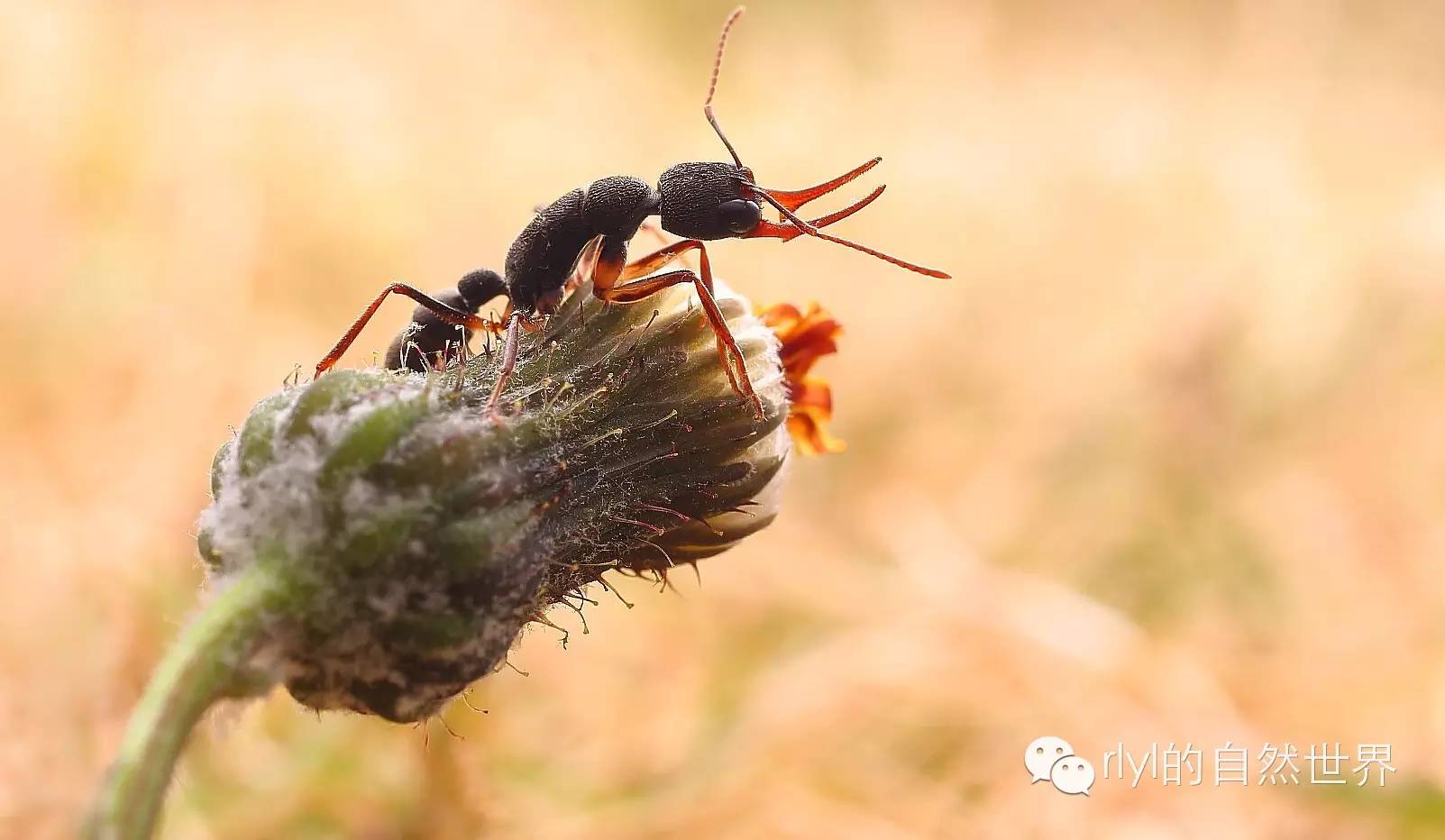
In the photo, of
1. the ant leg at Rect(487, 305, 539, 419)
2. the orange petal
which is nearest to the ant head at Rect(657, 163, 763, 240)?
the orange petal

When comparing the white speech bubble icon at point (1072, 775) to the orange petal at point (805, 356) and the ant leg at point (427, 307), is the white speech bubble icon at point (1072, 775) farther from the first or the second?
the ant leg at point (427, 307)

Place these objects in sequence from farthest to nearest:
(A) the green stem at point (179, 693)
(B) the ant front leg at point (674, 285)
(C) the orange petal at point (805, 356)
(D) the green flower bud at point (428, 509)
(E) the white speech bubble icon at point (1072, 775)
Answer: (E) the white speech bubble icon at point (1072, 775) → (C) the orange petal at point (805, 356) → (B) the ant front leg at point (674, 285) → (D) the green flower bud at point (428, 509) → (A) the green stem at point (179, 693)

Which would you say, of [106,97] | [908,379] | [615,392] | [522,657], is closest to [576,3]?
[106,97]

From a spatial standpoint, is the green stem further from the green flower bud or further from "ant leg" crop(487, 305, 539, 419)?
"ant leg" crop(487, 305, 539, 419)

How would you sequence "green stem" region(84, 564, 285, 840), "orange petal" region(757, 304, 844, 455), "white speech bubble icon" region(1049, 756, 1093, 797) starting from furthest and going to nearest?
"white speech bubble icon" region(1049, 756, 1093, 797) → "orange petal" region(757, 304, 844, 455) → "green stem" region(84, 564, 285, 840)

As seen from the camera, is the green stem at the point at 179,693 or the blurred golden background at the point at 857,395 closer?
the green stem at the point at 179,693

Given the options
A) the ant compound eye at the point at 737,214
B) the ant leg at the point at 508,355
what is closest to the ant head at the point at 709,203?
the ant compound eye at the point at 737,214
